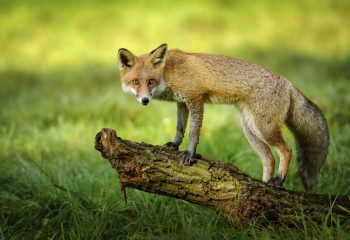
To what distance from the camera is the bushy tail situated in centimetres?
602

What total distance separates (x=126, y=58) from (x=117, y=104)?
3.39m

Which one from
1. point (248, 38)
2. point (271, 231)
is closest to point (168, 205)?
point (271, 231)

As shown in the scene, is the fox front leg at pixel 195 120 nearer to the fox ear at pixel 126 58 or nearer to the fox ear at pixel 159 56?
the fox ear at pixel 159 56

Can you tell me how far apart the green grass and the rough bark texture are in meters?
0.15

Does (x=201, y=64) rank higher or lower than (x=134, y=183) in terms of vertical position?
higher

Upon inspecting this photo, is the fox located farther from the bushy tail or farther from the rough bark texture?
the rough bark texture

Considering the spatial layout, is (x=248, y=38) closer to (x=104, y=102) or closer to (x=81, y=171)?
(x=104, y=102)

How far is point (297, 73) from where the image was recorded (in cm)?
1182

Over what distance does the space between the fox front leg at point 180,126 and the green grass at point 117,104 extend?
2.01 ft

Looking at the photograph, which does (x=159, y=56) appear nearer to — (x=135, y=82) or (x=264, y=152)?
(x=135, y=82)

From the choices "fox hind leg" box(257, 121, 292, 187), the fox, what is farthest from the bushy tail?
"fox hind leg" box(257, 121, 292, 187)

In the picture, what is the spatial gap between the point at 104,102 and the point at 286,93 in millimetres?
4326

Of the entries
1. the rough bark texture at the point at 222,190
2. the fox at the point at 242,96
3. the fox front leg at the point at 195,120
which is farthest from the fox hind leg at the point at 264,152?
the rough bark texture at the point at 222,190

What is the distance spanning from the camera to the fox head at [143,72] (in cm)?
599
